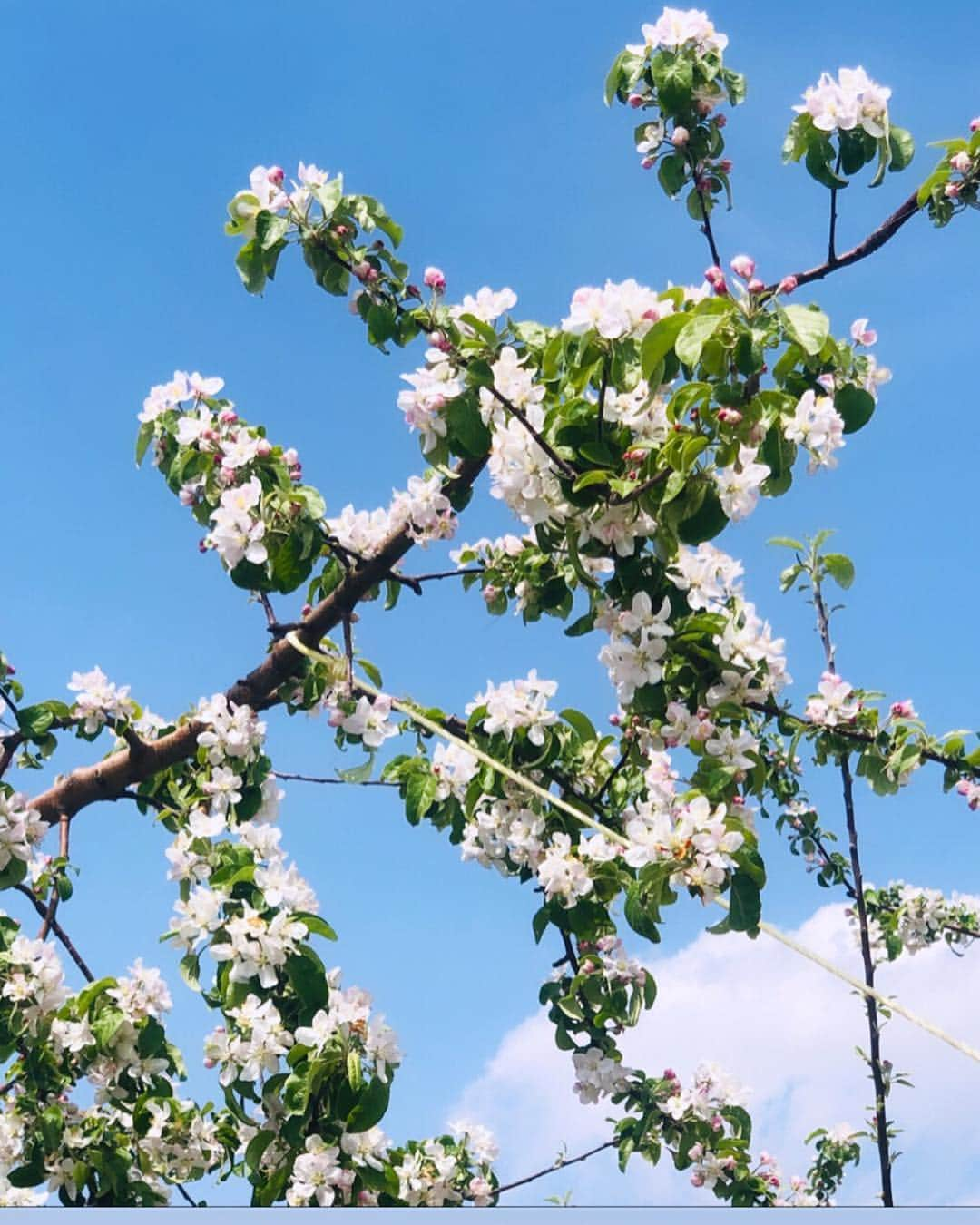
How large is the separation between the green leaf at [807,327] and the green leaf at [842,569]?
3.91 feet

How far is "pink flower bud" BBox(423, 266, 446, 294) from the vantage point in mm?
2777

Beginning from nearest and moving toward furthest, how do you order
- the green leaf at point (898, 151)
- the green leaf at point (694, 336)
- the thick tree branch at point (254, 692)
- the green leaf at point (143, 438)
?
the green leaf at point (694, 336) → the green leaf at point (898, 151) → the thick tree branch at point (254, 692) → the green leaf at point (143, 438)

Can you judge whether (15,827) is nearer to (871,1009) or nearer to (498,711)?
(498,711)

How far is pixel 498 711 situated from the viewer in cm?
290

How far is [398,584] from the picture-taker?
3.45m

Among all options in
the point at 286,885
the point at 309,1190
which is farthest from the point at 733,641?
the point at 309,1190

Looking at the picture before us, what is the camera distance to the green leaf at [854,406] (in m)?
2.18

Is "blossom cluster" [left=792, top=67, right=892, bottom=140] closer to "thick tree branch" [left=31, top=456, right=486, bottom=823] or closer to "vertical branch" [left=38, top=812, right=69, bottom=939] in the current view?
"thick tree branch" [left=31, top=456, right=486, bottom=823]

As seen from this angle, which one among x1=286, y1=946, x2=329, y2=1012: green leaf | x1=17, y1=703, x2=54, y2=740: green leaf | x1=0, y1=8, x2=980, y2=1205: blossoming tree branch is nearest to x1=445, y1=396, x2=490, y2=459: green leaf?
x1=0, y1=8, x2=980, y2=1205: blossoming tree branch

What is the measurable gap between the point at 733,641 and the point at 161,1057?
1781 millimetres

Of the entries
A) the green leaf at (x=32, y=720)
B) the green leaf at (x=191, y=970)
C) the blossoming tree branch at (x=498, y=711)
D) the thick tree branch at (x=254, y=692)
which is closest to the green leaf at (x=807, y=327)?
the blossoming tree branch at (x=498, y=711)

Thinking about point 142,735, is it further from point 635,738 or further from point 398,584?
point 635,738

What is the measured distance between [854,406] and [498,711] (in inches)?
45.8

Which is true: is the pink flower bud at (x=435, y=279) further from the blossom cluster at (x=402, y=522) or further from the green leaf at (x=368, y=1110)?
the green leaf at (x=368, y=1110)
